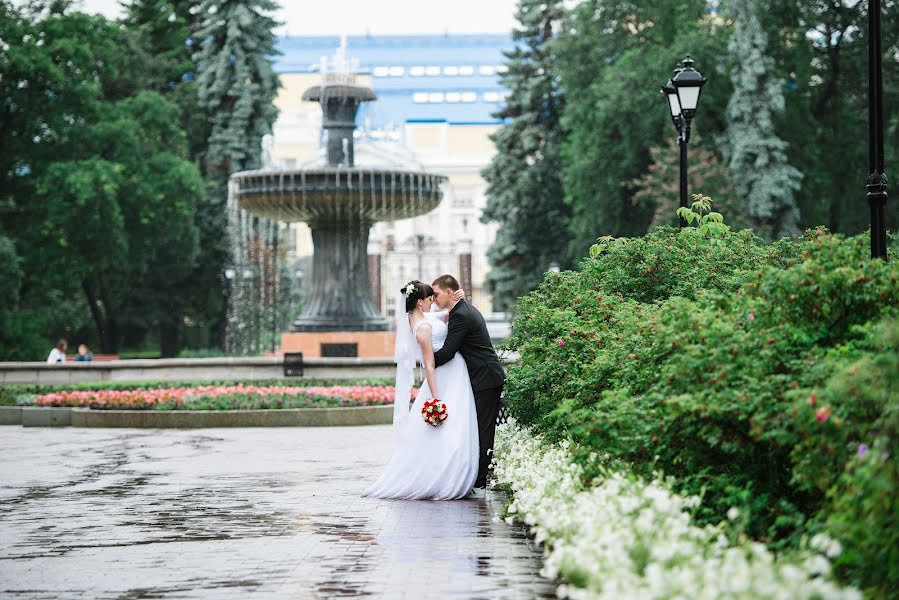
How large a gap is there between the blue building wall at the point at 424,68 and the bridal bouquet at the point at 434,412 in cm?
8046

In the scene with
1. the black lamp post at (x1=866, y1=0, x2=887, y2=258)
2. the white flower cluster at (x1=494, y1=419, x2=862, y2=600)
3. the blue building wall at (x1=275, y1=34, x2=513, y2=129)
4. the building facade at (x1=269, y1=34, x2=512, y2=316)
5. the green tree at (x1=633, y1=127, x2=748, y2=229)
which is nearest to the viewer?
the white flower cluster at (x1=494, y1=419, x2=862, y2=600)

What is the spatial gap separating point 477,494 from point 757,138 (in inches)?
1073

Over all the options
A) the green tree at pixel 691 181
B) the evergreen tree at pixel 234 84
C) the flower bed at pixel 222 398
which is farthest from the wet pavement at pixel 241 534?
the evergreen tree at pixel 234 84

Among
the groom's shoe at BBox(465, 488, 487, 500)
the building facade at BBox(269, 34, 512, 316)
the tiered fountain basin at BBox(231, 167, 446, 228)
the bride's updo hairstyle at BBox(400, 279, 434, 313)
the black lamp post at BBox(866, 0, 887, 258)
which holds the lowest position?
the groom's shoe at BBox(465, 488, 487, 500)

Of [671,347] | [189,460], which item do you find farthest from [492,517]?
[189,460]

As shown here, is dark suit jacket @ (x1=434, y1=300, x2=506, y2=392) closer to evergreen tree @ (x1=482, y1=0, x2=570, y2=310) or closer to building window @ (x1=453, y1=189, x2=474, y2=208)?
evergreen tree @ (x1=482, y1=0, x2=570, y2=310)

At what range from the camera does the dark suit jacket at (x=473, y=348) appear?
11.0 meters

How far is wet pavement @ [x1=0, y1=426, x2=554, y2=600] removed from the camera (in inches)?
275

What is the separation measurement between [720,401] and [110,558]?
3672 millimetres

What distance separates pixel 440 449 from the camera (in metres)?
10.9

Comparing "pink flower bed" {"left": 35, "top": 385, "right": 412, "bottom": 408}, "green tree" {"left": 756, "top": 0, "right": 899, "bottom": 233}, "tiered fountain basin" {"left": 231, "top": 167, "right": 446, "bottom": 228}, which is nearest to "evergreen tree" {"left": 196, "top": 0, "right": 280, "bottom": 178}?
"green tree" {"left": 756, "top": 0, "right": 899, "bottom": 233}

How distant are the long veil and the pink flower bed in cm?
960

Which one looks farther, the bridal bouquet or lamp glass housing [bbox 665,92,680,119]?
lamp glass housing [bbox 665,92,680,119]

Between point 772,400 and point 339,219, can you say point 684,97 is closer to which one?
point 772,400
